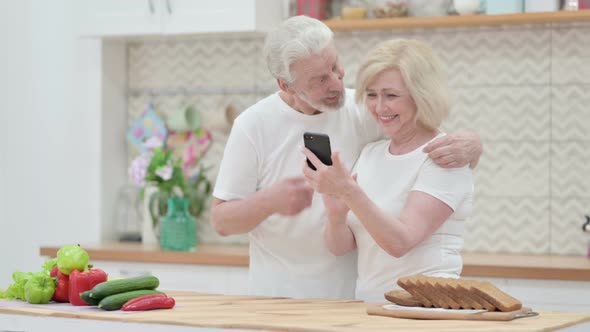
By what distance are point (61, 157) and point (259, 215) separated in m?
2.16

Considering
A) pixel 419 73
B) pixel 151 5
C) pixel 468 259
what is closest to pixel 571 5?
pixel 468 259

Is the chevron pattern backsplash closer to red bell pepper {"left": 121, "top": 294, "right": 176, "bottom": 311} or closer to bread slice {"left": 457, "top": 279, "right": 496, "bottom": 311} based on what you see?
bread slice {"left": 457, "top": 279, "right": 496, "bottom": 311}

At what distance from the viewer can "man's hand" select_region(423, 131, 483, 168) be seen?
2803 mm

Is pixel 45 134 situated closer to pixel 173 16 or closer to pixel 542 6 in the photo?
pixel 173 16

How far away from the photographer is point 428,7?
14.7ft

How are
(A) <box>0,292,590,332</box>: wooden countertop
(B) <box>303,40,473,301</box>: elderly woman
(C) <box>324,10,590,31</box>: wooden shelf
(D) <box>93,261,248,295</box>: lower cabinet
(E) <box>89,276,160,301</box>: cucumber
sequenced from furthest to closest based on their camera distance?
(D) <box>93,261,248,295</box>: lower cabinet
(C) <box>324,10,590,31</box>: wooden shelf
(B) <box>303,40,473,301</box>: elderly woman
(E) <box>89,276,160,301</box>: cucumber
(A) <box>0,292,590,332</box>: wooden countertop

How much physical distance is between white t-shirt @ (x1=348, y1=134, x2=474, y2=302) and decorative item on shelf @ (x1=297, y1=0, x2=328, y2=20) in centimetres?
171

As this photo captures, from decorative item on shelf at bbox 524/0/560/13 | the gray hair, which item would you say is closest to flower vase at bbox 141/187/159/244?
decorative item on shelf at bbox 524/0/560/13

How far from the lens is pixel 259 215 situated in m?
2.96

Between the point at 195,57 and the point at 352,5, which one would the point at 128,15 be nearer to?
the point at 195,57

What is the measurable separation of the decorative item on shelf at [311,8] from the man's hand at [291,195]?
67.6 inches

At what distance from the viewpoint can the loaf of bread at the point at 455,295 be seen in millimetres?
2400

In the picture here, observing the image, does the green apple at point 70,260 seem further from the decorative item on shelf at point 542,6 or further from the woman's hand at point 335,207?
the decorative item on shelf at point 542,6

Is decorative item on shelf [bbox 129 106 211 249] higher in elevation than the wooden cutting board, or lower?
higher
